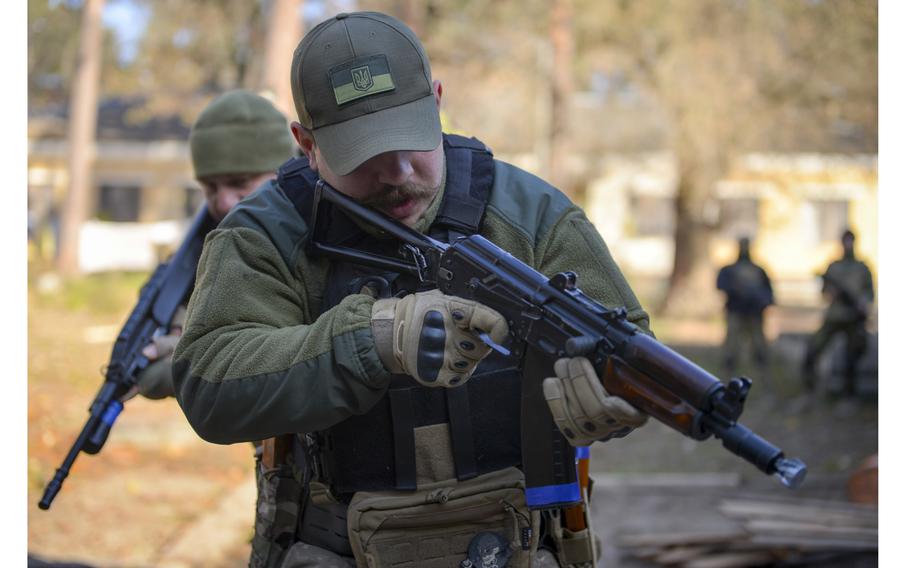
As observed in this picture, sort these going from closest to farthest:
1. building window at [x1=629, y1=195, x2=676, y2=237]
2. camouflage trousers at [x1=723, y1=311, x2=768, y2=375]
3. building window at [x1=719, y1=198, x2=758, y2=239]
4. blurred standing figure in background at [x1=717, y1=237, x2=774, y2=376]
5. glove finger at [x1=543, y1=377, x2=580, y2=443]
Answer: glove finger at [x1=543, y1=377, x2=580, y2=443] → blurred standing figure in background at [x1=717, y1=237, x2=774, y2=376] → camouflage trousers at [x1=723, y1=311, x2=768, y2=375] → building window at [x1=719, y1=198, x2=758, y2=239] → building window at [x1=629, y1=195, x2=676, y2=237]

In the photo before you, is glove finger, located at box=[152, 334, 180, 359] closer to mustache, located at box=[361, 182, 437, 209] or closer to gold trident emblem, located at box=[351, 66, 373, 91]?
mustache, located at box=[361, 182, 437, 209]

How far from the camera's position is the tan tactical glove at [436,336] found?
7.15 ft

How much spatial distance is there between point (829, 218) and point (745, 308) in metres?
20.7

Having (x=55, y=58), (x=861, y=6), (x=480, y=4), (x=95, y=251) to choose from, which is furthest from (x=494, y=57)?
(x=55, y=58)

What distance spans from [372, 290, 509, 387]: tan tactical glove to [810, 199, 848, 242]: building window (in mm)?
33494

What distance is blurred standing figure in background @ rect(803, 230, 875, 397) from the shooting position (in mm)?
12891

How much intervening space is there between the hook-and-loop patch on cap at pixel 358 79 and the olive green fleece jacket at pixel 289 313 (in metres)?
0.36

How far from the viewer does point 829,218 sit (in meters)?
33.8

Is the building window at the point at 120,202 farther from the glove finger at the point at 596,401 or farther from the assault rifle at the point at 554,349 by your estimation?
the glove finger at the point at 596,401

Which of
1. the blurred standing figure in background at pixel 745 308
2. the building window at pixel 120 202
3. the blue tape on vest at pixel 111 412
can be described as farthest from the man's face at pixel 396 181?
the building window at pixel 120 202

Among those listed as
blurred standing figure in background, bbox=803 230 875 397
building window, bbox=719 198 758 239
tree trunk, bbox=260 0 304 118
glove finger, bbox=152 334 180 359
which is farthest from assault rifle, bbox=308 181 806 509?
building window, bbox=719 198 758 239

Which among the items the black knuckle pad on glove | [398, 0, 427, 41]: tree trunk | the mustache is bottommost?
the black knuckle pad on glove

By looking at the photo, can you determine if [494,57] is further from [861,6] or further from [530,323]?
[530,323]

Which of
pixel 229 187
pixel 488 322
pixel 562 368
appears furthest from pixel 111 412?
pixel 562 368
